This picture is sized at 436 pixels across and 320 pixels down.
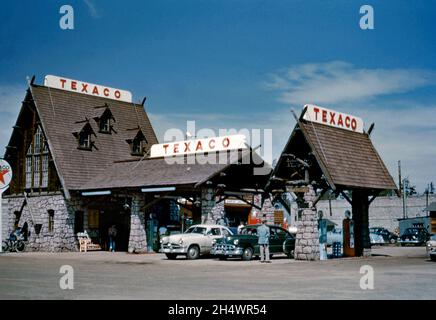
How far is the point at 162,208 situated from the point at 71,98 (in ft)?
34.9

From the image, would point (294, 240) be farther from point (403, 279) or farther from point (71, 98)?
point (71, 98)

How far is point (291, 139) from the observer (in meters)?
27.8

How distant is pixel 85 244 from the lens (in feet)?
124

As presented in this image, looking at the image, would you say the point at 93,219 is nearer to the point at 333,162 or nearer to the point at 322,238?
the point at 322,238

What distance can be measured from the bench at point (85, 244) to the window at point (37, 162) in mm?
4386

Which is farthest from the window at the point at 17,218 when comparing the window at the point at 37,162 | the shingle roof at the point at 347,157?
the shingle roof at the point at 347,157

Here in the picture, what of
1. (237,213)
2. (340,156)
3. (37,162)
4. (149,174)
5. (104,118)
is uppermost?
(104,118)

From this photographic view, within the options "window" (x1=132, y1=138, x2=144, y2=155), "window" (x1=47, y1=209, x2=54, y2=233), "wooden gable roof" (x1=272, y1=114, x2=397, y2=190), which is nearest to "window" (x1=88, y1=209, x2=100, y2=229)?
"window" (x1=47, y1=209, x2=54, y2=233)

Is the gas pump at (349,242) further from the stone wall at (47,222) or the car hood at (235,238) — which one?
the stone wall at (47,222)

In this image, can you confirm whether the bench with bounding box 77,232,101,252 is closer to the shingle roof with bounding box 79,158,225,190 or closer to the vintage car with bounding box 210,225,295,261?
the shingle roof with bounding box 79,158,225,190

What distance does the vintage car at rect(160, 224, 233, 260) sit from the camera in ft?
Result: 93.3

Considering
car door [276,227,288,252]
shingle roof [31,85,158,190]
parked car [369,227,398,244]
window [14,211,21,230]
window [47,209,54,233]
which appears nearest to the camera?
car door [276,227,288,252]

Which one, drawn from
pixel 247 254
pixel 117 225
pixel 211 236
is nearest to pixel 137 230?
pixel 211 236

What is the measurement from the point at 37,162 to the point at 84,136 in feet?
11.9
